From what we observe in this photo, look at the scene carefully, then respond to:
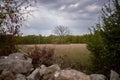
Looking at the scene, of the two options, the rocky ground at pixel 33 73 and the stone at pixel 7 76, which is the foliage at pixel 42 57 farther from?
the stone at pixel 7 76

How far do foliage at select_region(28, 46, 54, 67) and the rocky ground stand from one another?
1.05m

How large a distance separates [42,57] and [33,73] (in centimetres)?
269

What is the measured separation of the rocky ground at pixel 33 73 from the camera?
Result: 1206 cm

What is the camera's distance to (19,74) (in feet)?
43.2

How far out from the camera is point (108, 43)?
14367 millimetres

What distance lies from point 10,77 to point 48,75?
1491mm

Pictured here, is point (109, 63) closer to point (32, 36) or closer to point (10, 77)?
point (10, 77)

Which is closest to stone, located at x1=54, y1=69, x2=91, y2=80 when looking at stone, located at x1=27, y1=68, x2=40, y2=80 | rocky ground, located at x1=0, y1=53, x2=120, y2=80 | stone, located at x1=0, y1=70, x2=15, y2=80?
rocky ground, located at x1=0, y1=53, x2=120, y2=80

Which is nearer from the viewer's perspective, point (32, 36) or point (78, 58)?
point (78, 58)

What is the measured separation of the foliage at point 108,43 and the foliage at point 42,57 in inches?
87.0

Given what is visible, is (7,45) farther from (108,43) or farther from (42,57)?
(108,43)

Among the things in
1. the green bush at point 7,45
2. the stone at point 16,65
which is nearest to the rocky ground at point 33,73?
the stone at point 16,65

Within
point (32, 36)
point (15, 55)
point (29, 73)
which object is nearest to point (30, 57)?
point (15, 55)

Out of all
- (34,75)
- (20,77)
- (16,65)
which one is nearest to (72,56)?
(16,65)
